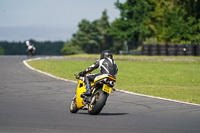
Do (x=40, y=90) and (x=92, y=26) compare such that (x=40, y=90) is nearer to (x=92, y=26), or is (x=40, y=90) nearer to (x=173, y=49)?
(x=173, y=49)

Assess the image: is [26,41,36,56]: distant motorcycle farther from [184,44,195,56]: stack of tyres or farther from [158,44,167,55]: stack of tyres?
[184,44,195,56]: stack of tyres

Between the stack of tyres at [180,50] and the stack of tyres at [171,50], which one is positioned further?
the stack of tyres at [171,50]

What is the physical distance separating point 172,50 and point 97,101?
137ft

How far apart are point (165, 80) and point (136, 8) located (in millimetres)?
51634

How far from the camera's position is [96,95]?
1107 cm

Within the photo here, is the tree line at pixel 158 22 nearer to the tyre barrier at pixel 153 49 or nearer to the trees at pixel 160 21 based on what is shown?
the trees at pixel 160 21

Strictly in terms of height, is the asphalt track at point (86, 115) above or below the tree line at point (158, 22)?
below

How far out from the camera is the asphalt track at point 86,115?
29.8ft

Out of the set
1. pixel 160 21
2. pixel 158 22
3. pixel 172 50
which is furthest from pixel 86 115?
pixel 158 22

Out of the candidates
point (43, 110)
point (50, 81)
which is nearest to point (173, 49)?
point (50, 81)

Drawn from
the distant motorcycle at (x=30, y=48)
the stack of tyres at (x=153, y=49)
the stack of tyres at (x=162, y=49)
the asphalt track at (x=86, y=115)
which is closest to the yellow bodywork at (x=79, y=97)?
the asphalt track at (x=86, y=115)

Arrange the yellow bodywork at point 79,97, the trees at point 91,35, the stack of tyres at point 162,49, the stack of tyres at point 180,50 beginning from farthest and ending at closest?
the trees at point 91,35
the stack of tyres at point 162,49
the stack of tyres at point 180,50
the yellow bodywork at point 79,97

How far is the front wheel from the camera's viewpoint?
1091cm

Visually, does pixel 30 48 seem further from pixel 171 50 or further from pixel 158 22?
pixel 158 22
